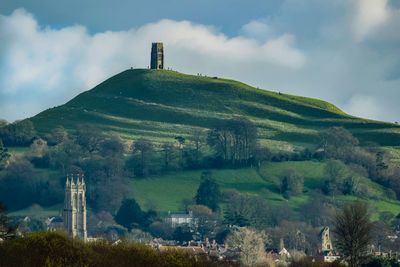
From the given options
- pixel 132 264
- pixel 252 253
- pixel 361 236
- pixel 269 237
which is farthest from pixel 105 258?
pixel 269 237

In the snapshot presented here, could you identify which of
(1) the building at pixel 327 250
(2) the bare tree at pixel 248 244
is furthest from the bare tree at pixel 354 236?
(1) the building at pixel 327 250

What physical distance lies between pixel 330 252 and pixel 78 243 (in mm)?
72816

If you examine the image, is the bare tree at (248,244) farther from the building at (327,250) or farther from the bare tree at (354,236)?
the bare tree at (354,236)

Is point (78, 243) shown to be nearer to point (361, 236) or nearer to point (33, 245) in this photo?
point (33, 245)

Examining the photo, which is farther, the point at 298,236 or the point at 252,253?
the point at 298,236

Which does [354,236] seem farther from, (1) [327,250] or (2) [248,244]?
(1) [327,250]

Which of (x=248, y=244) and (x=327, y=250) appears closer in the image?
(x=248, y=244)

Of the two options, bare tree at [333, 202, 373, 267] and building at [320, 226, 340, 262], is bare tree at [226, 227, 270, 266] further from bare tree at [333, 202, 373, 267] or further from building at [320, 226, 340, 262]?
bare tree at [333, 202, 373, 267]

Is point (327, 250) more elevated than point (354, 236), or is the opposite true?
point (354, 236)

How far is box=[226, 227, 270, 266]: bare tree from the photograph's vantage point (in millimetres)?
157025

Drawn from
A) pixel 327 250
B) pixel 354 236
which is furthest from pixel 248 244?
pixel 354 236

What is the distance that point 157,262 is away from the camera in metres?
108

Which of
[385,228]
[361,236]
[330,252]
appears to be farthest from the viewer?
[385,228]

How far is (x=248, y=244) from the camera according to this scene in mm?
169750
